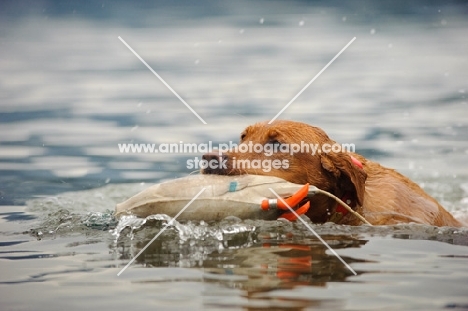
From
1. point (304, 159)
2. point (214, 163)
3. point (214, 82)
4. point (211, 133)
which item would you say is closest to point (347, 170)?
point (304, 159)

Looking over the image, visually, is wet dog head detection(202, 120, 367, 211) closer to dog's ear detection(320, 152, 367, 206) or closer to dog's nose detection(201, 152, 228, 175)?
dog's ear detection(320, 152, 367, 206)

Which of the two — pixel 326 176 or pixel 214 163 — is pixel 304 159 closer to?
pixel 326 176

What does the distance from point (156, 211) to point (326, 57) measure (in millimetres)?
10294

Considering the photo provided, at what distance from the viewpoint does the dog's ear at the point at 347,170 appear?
21.1 ft

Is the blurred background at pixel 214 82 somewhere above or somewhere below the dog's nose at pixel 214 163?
above

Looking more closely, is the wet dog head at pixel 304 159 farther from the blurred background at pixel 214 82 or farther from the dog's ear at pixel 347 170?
the blurred background at pixel 214 82

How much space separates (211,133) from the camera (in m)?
→ 11.8

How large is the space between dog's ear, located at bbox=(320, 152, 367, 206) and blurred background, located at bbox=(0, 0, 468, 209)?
371cm

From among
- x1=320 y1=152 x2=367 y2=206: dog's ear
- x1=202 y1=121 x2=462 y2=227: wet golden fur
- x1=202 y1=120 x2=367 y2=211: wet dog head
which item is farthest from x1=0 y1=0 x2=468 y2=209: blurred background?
x1=320 y1=152 x2=367 y2=206: dog's ear

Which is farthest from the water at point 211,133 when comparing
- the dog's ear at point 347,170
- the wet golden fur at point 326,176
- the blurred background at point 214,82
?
the dog's ear at point 347,170

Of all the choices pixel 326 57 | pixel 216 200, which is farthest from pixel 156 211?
pixel 326 57

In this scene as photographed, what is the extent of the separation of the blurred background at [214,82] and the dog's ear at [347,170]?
12.2 feet

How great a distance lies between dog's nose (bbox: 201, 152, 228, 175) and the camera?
592cm

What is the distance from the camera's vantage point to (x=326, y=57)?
51.2 feet
